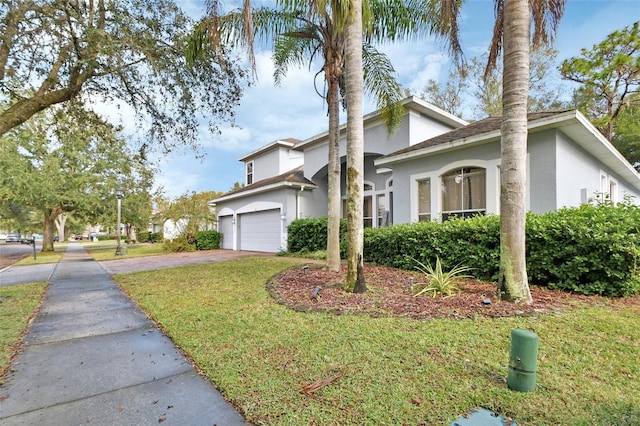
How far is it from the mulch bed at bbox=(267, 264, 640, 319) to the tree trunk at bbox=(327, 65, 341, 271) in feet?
3.65

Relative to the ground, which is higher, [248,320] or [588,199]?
[588,199]

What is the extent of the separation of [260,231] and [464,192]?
1151 centimetres

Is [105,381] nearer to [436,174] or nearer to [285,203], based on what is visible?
[436,174]

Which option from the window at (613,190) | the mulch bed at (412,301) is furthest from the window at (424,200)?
the window at (613,190)

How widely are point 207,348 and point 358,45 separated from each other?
5888mm

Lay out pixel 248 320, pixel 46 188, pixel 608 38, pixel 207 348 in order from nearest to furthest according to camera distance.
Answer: pixel 207 348, pixel 248 320, pixel 608 38, pixel 46 188

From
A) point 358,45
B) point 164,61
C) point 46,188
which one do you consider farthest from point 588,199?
point 46,188

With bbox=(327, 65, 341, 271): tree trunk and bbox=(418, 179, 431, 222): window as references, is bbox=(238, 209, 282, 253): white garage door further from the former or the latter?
bbox=(327, 65, 341, 271): tree trunk

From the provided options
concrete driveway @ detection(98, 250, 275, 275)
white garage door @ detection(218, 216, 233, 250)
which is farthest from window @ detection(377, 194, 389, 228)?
white garage door @ detection(218, 216, 233, 250)

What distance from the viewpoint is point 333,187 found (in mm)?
8438

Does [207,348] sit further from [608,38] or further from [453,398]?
[608,38]

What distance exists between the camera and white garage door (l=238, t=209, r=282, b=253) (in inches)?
655

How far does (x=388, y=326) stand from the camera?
14.0 feet

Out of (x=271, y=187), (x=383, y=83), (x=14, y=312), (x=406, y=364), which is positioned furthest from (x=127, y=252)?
(x=406, y=364)
